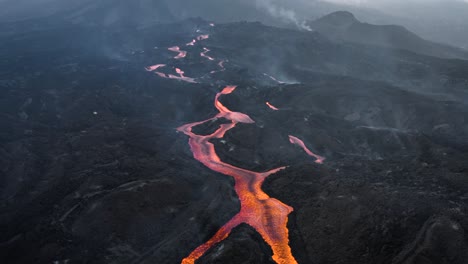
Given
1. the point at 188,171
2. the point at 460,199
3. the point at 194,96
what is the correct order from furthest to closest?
the point at 194,96 → the point at 188,171 → the point at 460,199

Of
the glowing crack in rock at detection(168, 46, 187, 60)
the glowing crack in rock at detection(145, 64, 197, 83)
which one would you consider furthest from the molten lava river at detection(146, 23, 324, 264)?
the glowing crack in rock at detection(168, 46, 187, 60)

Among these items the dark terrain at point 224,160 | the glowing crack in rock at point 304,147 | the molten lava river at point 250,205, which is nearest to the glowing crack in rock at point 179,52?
the dark terrain at point 224,160

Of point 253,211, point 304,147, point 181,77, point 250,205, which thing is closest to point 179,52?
point 181,77

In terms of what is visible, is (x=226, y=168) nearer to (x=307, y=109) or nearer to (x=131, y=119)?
(x=131, y=119)

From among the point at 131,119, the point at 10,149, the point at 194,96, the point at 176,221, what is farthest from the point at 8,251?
the point at 194,96

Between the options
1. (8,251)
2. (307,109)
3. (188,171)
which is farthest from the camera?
(307,109)

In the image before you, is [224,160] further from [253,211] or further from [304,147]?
[304,147]
